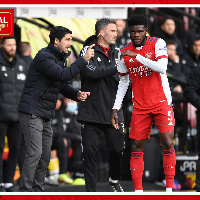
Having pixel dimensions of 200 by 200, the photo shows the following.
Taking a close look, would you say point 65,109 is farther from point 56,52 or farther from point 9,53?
point 56,52

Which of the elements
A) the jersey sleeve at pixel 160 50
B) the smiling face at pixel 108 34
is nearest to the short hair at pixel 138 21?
→ the jersey sleeve at pixel 160 50

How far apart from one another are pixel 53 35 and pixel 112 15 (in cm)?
240

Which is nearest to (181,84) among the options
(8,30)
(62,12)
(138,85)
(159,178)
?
(159,178)

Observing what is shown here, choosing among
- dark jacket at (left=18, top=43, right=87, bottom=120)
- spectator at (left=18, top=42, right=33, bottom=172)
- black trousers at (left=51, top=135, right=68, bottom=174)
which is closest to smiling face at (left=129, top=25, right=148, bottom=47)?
dark jacket at (left=18, top=43, right=87, bottom=120)

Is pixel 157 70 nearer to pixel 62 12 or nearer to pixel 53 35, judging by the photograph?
pixel 53 35

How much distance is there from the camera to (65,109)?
11703 mm

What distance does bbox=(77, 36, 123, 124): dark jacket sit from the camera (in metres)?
7.66

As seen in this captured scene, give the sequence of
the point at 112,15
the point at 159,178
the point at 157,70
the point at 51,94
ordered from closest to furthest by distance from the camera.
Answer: the point at 157,70 → the point at 51,94 → the point at 112,15 → the point at 159,178

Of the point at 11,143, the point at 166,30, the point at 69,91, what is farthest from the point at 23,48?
the point at 166,30

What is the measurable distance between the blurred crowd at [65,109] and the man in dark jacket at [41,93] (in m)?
1.54

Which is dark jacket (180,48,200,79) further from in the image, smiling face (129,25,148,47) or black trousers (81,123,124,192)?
smiling face (129,25,148,47)

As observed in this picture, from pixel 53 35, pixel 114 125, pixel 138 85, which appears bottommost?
pixel 114 125

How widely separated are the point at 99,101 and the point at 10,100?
1.93 metres

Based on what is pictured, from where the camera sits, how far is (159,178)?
10.6 metres
